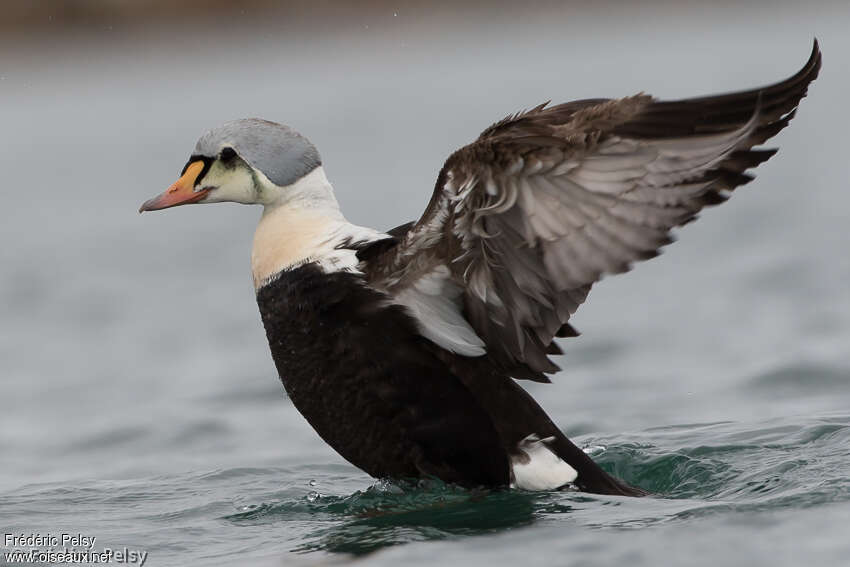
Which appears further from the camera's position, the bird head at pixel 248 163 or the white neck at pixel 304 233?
the bird head at pixel 248 163

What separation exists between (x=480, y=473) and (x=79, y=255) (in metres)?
10.8

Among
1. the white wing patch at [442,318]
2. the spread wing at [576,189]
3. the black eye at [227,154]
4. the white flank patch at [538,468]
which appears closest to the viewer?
the spread wing at [576,189]

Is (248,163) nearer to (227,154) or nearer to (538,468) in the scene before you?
(227,154)

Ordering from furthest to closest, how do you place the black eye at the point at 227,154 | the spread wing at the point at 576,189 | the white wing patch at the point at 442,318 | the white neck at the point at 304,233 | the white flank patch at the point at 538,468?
the black eye at the point at 227,154 < the white flank patch at the point at 538,468 < the white neck at the point at 304,233 < the white wing patch at the point at 442,318 < the spread wing at the point at 576,189

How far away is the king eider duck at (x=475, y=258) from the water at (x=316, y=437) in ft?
0.88

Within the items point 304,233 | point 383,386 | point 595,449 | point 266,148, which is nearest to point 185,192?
point 266,148

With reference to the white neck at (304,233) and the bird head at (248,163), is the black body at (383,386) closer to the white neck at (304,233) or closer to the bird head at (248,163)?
the white neck at (304,233)

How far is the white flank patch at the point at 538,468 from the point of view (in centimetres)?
573

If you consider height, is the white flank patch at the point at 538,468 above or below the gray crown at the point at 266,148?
below

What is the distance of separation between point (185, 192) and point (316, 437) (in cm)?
263

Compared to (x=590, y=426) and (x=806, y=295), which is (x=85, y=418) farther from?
(x=806, y=295)

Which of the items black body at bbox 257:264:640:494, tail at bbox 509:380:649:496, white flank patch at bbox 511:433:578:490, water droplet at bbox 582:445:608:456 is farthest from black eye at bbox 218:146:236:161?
water droplet at bbox 582:445:608:456

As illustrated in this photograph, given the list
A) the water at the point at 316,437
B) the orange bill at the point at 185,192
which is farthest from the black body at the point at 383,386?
the orange bill at the point at 185,192

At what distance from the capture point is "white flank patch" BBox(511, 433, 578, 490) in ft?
18.8
